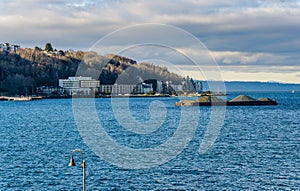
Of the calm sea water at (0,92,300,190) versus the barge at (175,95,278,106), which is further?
the barge at (175,95,278,106)

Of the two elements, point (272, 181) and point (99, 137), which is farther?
point (99, 137)

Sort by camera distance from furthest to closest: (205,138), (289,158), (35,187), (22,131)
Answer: (22,131) → (205,138) → (289,158) → (35,187)

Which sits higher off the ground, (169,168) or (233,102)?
(233,102)

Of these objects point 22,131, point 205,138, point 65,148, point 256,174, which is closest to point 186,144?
point 205,138

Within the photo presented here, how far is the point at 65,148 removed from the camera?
55.2 metres

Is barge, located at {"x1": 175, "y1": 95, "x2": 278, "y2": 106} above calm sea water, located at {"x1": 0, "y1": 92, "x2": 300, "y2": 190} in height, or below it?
above

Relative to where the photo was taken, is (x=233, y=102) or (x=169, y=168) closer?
(x=169, y=168)

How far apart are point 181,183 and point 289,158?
1476 cm

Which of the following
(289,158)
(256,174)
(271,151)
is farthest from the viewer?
(271,151)

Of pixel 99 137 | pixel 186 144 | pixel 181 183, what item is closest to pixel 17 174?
pixel 181 183

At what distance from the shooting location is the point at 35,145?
58000mm

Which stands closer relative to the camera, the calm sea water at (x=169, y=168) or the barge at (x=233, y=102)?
the calm sea water at (x=169, y=168)

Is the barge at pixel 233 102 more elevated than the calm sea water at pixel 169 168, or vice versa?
the barge at pixel 233 102

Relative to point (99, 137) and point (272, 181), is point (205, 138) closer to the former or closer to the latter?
point (99, 137)
